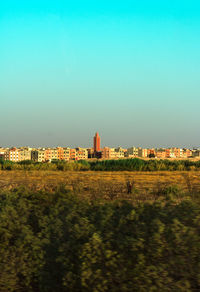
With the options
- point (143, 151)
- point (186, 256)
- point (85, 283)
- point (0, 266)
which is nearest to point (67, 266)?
point (85, 283)

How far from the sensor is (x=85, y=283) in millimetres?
3691

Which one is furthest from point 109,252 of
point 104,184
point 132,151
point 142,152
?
point 132,151

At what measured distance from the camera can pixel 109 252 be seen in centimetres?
370

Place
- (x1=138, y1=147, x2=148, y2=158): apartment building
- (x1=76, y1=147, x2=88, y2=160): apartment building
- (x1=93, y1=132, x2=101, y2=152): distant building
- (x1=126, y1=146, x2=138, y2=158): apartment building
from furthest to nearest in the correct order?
1. (x1=93, y1=132, x2=101, y2=152): distant building
2. (x1=126, y1=146, x2=138, y2=158): apartment building
3. (x1=138, y1=147, x2=148, y2=158): apartment building
4. (x1=76, y1=147, x2=88, y2=160): apartment building

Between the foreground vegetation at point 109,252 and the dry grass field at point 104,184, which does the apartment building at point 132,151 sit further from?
the foreground vegetation at point 109,252

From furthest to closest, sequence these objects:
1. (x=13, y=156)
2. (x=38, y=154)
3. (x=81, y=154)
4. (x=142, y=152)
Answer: (x=142, y=152) < (x=81, y=154) < (x=38, y=154) < (x=13, y=156)

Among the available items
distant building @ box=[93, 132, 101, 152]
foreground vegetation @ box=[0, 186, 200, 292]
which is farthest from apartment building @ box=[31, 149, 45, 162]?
foreground vegetation @ box=[0, 186, 200, 292]

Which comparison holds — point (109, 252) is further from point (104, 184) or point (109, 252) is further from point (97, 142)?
point (97, 142)

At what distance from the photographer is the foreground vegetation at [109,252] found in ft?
11.8

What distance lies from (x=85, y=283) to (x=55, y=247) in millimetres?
668

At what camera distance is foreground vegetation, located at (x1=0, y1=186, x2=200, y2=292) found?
3.59m

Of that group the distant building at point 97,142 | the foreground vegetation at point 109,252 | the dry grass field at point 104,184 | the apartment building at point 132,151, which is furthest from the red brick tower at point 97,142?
the foreground vegetation at point 109,252

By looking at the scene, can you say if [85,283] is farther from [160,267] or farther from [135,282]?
[160,267]

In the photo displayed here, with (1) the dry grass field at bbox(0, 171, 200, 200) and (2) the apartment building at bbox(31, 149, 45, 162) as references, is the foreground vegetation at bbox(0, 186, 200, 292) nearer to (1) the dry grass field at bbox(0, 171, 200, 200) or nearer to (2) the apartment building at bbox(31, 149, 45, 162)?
(1) the dry grass field at bbox(0, 171, 200, 200)
